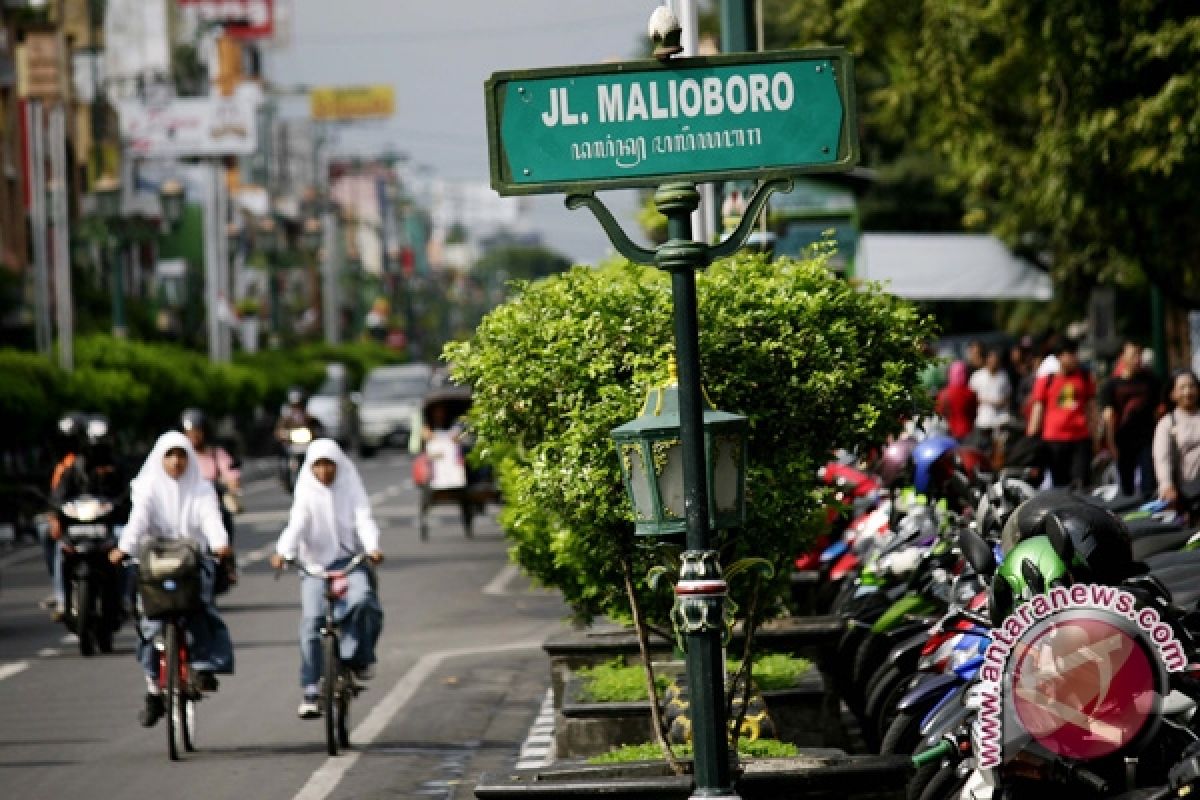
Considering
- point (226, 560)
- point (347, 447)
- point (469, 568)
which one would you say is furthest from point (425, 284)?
point (226, 560)

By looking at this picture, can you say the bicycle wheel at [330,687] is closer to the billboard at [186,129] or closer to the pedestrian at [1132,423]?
the pedestrian at [1132,423]

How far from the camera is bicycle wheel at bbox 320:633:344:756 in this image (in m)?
12.5

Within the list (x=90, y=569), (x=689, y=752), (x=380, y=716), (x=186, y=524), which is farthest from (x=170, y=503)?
(x=689, y=752)

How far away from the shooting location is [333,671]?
12508mm

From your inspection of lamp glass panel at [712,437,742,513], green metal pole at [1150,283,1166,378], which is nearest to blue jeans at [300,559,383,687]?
lamp glass panel at [712,437,742,513]

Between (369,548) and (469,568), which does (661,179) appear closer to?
(369,548)

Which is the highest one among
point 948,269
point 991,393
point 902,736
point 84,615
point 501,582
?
point 948,269

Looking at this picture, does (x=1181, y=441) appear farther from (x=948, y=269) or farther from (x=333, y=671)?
(x=948, y=269)

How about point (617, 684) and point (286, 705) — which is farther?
point (286, 705)

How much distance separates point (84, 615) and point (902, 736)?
9926mm

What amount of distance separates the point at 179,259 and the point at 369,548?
Result: 72.6m

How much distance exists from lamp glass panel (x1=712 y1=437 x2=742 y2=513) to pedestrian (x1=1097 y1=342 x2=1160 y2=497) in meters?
12.2

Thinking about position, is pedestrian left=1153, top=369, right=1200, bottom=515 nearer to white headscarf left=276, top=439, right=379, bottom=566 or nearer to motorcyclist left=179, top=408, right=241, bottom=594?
white headscarf left=276, top=439, right=379, bottom=566

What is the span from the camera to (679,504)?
8.10 m
